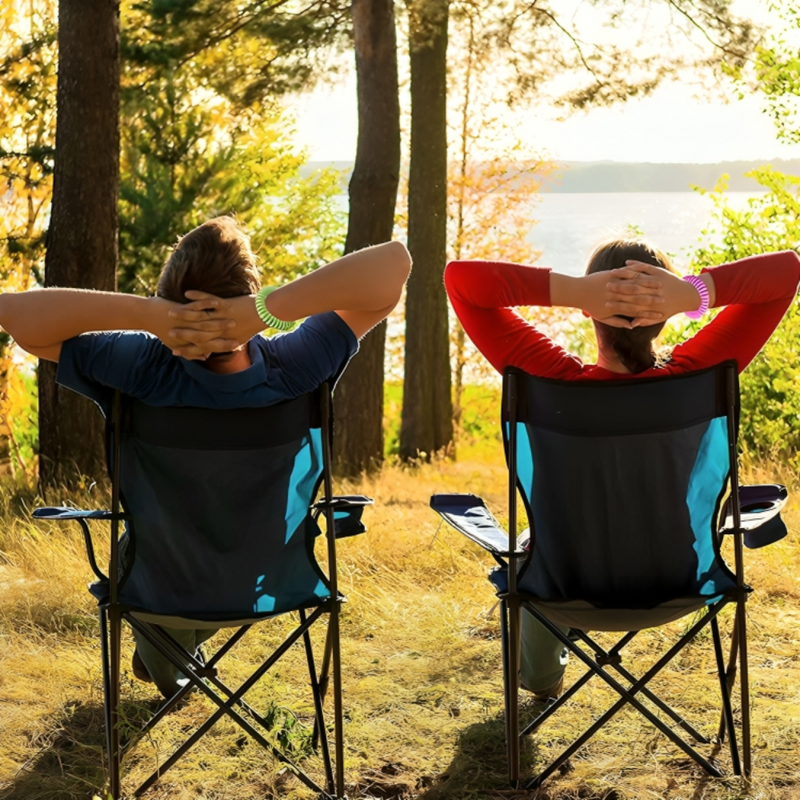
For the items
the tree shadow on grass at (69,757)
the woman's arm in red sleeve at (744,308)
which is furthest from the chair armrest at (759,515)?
the tree shadow on grass at (69,757)

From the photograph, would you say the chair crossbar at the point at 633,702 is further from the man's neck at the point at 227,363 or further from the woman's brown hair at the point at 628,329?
the man's neck at the point at 227,363

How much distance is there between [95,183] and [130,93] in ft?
12.3

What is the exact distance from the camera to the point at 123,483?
2170mm

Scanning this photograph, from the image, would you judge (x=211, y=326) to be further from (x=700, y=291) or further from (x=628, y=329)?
(x=700, y=291)

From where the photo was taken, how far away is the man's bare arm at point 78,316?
1.99 metres

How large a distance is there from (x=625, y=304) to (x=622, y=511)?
42cm

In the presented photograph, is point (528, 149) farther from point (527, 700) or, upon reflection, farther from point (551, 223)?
point (527, 700)

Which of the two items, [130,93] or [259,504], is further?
[130,93]

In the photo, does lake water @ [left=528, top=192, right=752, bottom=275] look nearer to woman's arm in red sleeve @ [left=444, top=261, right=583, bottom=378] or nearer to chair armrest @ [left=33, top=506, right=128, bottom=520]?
woman's arm in red sleeve @ [left=444, top=261, right=583, bottom=378]

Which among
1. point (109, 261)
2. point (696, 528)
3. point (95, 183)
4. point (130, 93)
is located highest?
point (130, 93)

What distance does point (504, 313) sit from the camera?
2.28 metres

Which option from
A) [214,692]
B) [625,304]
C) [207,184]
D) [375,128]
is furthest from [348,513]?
[207,184]

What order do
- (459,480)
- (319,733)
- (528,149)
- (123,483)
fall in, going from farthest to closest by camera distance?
1. (528,149)
2. (459,480)
3. (319,733)
4. (123,483)

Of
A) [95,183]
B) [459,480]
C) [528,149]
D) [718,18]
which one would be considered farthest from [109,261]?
[528,149]
